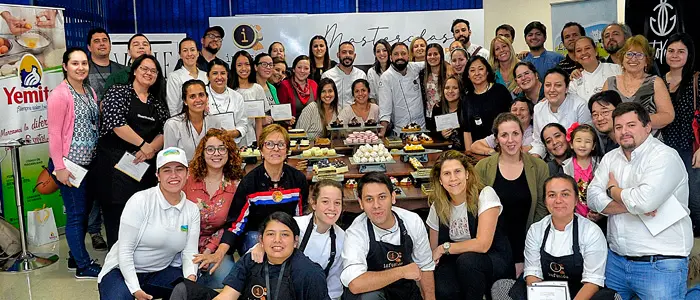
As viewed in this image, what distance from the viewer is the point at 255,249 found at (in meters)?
3.32

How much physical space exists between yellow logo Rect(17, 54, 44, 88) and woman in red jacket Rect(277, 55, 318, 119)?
86.2 inches

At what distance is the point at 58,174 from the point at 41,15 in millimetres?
1741

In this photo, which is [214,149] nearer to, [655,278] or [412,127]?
[655,278]

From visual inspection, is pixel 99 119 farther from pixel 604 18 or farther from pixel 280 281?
→ pixel 604 18

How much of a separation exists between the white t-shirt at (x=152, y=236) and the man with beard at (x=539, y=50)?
3.92 m

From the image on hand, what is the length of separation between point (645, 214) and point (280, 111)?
362 cm

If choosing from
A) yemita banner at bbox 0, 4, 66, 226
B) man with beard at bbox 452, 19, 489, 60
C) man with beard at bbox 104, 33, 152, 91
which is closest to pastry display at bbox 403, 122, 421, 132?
man with beard at bbox 452, 19, 489, 60

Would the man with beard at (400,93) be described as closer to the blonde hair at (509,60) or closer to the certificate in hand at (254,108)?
the blonde hair at (509,60)

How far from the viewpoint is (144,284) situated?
366 cm

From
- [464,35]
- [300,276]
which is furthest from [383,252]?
[464,35]

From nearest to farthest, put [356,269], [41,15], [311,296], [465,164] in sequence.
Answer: [311,296]
[356,269]
[465,164]
[41,15]

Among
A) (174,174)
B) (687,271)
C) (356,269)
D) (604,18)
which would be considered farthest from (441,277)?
(604,18)

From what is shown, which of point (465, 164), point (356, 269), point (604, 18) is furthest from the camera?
point (604, 18)

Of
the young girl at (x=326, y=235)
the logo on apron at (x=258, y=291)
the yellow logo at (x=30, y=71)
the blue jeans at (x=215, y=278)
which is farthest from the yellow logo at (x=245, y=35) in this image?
the logo on apron at (x=258, y=291)
